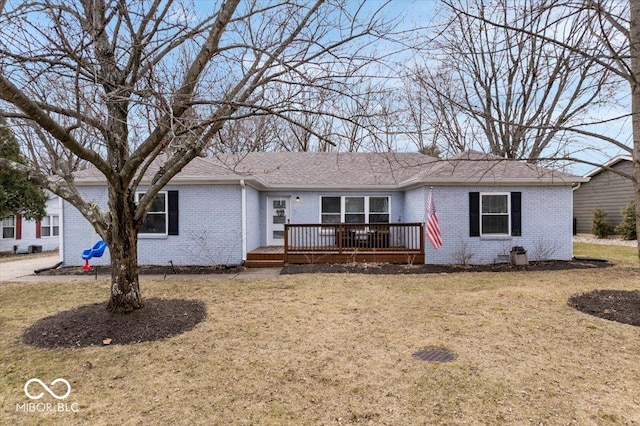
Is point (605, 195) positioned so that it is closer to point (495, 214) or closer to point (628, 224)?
point (628, 224)

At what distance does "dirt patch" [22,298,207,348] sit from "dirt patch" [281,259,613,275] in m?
4.51

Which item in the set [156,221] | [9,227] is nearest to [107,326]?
[156,221]

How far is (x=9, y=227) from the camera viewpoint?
708 inches

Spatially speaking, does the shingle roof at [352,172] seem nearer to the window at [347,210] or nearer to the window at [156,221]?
the window at [347,210]

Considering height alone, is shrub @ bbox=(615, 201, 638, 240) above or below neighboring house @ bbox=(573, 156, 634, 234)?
below

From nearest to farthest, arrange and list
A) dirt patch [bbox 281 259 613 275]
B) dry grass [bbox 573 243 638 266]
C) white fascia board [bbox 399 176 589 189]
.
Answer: dirt patch [bbox 281 259 613 275]
white fascia board [bbox 399 176 589 189]
dry grass [bbox 573 243 638 266]

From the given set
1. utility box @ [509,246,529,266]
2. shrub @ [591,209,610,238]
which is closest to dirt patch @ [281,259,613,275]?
utility box @ [509,246,529,266]

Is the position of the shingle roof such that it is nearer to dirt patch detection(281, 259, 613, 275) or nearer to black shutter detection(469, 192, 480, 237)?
black shutter detection(469, 192, 480, 237)

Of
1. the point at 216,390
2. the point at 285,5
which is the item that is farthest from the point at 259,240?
the point at 216,390

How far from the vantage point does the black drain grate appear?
4070 millimetres

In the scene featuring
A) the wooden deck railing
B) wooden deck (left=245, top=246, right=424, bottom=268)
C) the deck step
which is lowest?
the deck step

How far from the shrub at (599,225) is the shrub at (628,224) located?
4.71 ft

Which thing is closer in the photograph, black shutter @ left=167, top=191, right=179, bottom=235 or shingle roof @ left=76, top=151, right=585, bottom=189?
shingle roof @ left=76, top=151, right=585, bottom=189

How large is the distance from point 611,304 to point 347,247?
670cm
